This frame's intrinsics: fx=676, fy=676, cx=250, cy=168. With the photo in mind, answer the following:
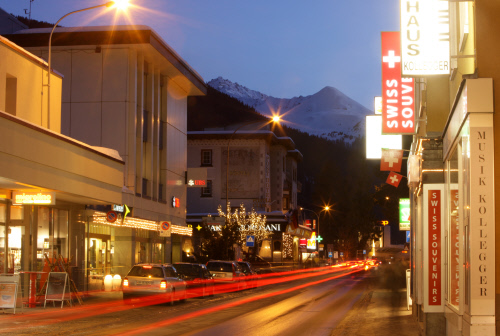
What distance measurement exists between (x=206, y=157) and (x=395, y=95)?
53374 mm

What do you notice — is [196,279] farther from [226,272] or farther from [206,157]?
[206,157]

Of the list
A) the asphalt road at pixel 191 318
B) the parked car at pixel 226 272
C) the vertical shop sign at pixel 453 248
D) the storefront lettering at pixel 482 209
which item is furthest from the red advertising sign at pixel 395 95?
the parked car at pixel 226 272

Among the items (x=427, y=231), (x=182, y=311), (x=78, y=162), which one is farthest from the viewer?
(x=78, y=162)

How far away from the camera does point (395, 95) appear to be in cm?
1891

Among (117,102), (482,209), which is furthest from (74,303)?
(482,209)

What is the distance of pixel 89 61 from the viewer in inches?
1474

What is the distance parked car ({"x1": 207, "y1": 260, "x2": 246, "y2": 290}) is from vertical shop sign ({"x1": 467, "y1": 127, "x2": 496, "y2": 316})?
83.6ft

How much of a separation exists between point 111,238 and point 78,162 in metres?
12.6

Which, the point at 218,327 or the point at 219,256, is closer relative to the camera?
the point at 218,327

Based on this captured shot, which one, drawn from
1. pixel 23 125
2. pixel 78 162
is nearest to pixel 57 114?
pixel 78 162

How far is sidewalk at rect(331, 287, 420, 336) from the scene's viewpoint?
16188 mm

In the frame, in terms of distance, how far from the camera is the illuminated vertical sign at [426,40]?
1153 centimetres

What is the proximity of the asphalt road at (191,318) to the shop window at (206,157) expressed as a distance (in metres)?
43.8

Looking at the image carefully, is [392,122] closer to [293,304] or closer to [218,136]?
[293,304]
